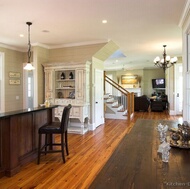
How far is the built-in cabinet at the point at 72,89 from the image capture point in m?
5.71

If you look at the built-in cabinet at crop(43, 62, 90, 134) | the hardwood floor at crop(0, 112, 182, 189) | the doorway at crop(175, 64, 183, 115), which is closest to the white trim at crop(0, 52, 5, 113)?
the built-in cabinet at crop(43, 62, 90, 134)

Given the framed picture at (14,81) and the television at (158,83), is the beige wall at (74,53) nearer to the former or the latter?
the framed picture at (14,81)

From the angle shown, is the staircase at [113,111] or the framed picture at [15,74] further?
the staircase at [113,111]

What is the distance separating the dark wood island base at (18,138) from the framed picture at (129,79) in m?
10.7

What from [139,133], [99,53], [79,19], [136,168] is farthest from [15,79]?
[136,168]

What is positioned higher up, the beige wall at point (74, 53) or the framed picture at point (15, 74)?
the beige wall at point (74, 53)

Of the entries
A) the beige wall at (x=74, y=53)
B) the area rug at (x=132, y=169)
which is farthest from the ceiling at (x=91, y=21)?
the area rug at (x=132, y=169)

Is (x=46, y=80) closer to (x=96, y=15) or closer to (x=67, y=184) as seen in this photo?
(x=96, y=15)

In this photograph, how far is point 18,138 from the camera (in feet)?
10.3

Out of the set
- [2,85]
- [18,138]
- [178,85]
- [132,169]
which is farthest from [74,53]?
[178,85]

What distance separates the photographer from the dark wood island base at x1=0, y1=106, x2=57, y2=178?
2.91 meters

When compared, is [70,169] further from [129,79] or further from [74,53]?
[129,79]

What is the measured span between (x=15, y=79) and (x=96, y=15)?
4353 mm

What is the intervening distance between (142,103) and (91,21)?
7188 mm
